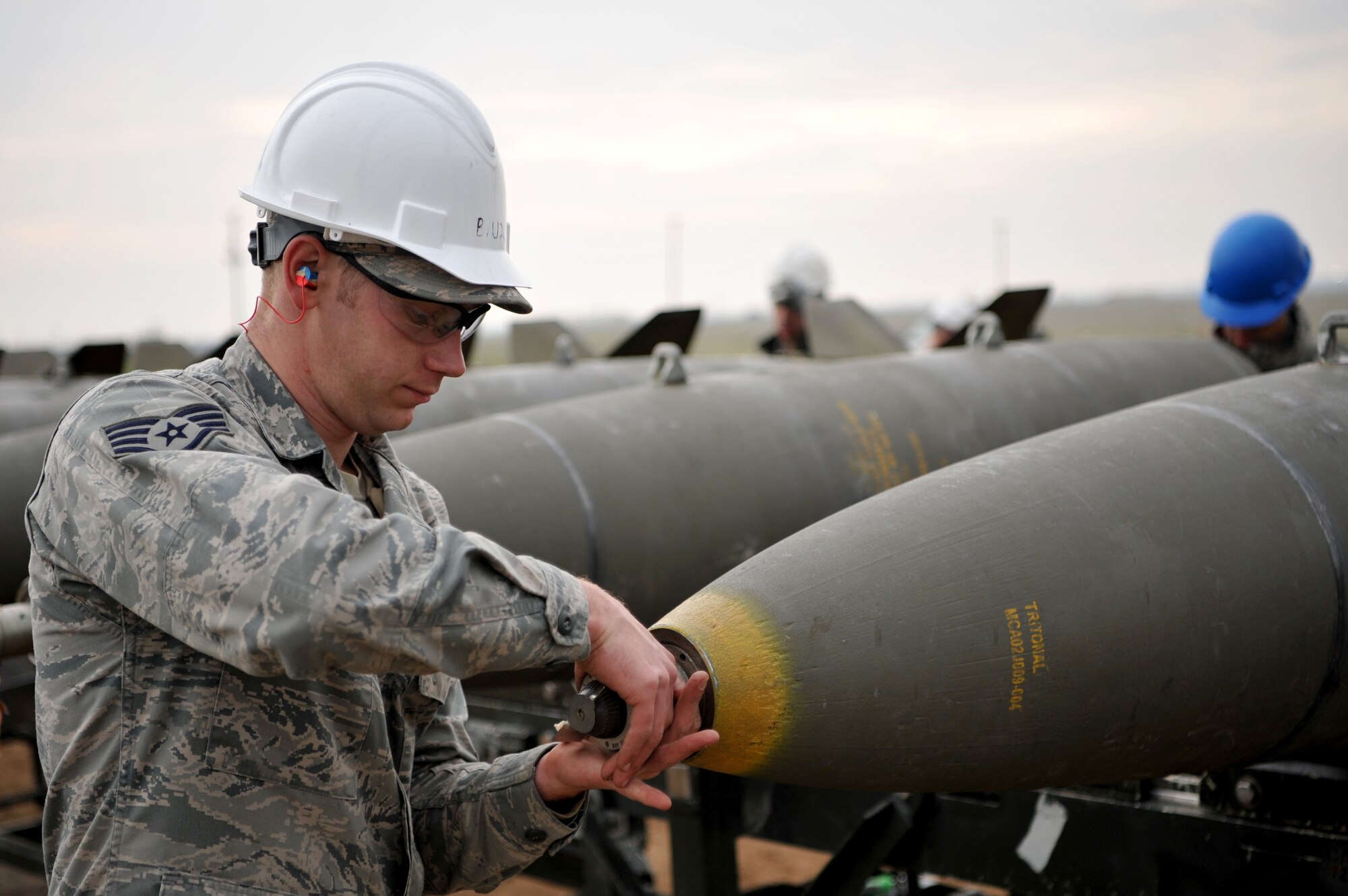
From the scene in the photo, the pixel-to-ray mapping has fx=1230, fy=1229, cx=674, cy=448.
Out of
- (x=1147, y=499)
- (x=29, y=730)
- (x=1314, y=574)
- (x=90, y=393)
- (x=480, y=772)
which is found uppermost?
(x=90, y=393)

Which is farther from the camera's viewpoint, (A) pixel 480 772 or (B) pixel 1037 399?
(B) pixel 1037 399

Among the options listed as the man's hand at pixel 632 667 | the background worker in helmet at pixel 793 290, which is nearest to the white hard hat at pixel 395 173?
the man's hand at pixel 632 667

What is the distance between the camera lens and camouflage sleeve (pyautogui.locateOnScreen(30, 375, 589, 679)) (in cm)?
106

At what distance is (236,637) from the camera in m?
1.08

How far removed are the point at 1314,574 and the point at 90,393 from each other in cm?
173

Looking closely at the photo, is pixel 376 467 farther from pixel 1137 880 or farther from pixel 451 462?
pixel 1137 880

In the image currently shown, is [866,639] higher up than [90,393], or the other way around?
[90,393]

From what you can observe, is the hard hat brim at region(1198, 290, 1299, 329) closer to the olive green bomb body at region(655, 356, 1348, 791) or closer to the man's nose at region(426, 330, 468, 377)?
the olive green bomb body at region(655, 356, 1348, 791)

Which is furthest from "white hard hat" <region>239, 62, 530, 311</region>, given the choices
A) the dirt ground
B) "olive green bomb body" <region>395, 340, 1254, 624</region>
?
the dirt ground

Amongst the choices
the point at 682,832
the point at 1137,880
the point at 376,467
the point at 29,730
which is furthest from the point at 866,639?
the point at 29,730

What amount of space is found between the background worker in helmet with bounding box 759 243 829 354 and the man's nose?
5104 mm

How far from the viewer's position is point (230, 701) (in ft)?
4.12

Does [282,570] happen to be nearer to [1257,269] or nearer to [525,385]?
[1257,269]

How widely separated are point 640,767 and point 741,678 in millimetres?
185
